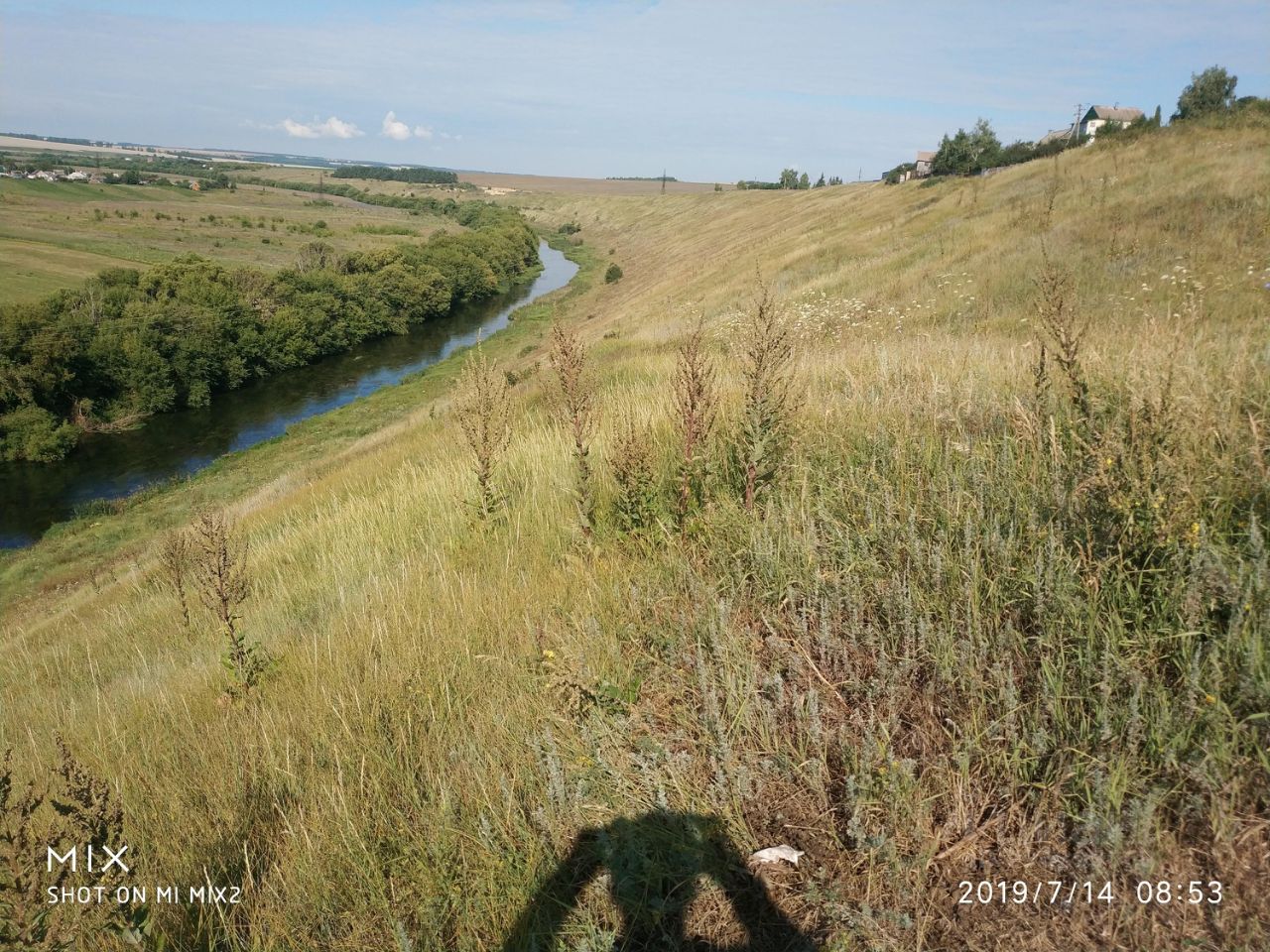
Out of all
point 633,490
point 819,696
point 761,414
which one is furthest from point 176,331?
point 819,696

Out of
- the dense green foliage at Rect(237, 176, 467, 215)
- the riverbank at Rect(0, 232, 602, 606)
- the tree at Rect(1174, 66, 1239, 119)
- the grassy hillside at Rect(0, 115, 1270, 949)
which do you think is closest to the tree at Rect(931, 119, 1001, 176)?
the tree at Rect(1174, 66, 1239, 119)

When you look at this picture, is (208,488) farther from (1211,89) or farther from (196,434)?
(1211,89)

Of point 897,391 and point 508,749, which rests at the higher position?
point 897,391

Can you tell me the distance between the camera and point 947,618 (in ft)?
7.59

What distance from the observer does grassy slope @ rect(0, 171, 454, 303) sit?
182 ft

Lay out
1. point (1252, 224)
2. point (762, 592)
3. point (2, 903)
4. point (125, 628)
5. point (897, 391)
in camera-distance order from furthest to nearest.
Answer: point (1252, 224) < point (125, 628) < point (897, 391) < point (762, 592) < point (2, 903)

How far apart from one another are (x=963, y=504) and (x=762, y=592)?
0.99 meters

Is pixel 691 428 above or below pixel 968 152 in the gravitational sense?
below

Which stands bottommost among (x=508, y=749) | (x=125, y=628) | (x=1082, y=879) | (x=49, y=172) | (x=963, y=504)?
(x=125, y=628)

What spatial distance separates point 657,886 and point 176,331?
47.1 m

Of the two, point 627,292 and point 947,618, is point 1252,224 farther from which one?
point 627,292

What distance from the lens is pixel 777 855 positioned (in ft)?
5.98

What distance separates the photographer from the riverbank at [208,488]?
715 inches

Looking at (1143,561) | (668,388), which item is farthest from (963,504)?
(668,388)
